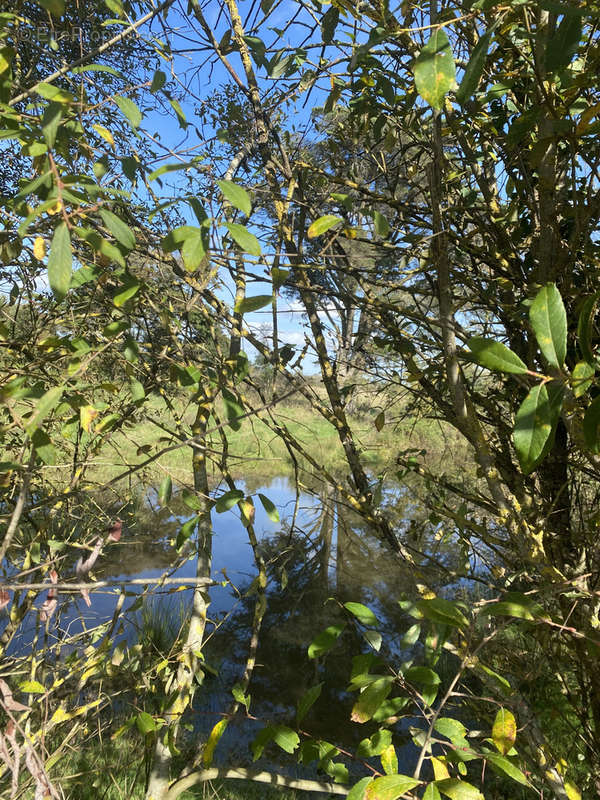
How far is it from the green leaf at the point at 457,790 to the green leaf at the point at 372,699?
13cm

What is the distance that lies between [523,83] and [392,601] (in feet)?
16.1

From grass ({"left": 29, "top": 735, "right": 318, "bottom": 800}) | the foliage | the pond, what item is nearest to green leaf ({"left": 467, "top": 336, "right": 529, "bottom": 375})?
the foliage

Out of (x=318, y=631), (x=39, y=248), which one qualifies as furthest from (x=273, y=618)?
(x=39, y=248)

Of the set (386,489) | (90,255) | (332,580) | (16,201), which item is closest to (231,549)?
(332,580)

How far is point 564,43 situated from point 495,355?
1.30 feet

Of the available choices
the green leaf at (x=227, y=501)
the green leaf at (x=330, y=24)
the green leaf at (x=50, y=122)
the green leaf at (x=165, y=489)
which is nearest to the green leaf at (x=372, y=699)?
the green leaf at (x=227, y=501)

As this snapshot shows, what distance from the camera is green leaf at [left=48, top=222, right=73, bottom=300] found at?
0.51m

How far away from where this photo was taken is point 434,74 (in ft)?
1.91

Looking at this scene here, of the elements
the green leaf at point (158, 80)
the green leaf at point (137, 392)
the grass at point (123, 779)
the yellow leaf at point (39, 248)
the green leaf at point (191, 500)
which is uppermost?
the green leaf at point (158, 80)

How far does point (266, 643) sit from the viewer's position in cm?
432

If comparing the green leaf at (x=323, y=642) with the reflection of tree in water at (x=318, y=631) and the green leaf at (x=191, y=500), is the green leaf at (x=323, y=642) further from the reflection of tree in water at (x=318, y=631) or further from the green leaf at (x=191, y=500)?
the reflection of tree in water at (x=318, y=631)

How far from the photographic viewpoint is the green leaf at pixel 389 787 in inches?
22.1

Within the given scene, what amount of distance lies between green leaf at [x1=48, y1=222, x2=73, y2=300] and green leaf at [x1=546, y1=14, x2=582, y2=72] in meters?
0.62

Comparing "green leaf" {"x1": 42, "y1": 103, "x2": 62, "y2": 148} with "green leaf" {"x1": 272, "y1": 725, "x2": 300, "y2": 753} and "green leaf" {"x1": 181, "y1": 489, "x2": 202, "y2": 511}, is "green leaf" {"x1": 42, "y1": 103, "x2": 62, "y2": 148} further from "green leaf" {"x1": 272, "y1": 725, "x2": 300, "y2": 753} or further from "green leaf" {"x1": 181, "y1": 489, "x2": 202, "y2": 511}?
"green leaf" {"x1": 272, "y1": 725, "x2": 300, "y2": 753}
